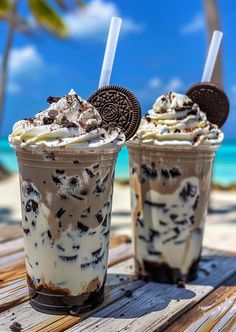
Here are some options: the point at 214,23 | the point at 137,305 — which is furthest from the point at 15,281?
the point at 214,23

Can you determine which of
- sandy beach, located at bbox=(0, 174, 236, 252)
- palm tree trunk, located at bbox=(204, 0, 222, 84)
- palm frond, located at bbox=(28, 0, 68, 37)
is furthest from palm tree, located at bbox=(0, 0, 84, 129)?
palm tree trunk, located at bbox=(204, 0, 222, 84)

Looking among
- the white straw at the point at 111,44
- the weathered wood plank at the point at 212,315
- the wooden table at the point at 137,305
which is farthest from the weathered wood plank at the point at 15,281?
the white straw at the point at 111,44

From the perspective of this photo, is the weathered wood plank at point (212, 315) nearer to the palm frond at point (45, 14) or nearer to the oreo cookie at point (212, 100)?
the oreo cookie at point (212, 100)

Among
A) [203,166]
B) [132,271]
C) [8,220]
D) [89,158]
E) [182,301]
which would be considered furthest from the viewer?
[8,220]

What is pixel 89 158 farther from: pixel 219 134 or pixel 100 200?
pixel 219 134

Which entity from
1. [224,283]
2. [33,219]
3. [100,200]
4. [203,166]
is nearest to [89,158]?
[100,200]

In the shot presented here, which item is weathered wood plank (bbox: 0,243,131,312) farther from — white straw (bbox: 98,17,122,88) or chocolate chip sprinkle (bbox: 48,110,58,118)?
white straw (bbox: 98,17,122,88)
